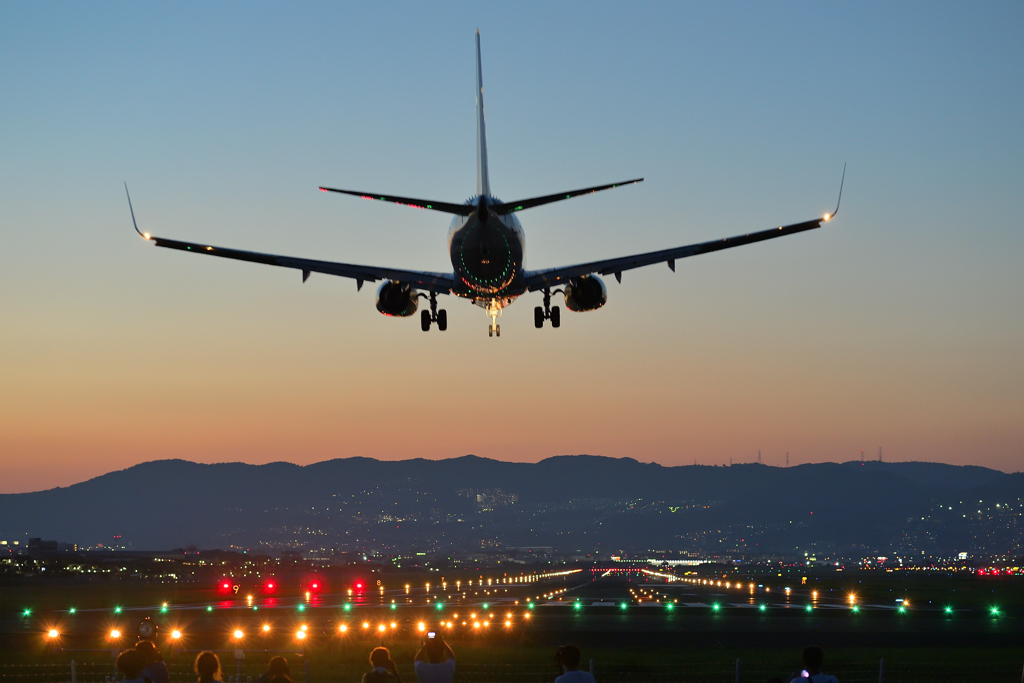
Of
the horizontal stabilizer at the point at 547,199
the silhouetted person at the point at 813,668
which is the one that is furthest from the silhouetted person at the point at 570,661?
the horizontal stabilizer at the point at 547,199

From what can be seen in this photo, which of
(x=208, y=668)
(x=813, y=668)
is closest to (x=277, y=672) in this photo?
(x=208, y=668)

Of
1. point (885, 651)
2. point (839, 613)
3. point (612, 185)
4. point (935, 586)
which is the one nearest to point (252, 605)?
point (839, 613)

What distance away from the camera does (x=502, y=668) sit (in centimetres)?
3847

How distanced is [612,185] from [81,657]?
98.0 feet

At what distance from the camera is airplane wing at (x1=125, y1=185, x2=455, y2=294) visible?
127 ft

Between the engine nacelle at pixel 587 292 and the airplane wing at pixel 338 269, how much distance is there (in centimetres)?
512

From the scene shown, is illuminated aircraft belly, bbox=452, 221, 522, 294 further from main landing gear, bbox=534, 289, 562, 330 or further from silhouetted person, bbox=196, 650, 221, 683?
silhouetted person, bbox=196, 650, 221, 683

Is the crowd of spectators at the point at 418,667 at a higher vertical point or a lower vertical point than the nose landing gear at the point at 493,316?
lower

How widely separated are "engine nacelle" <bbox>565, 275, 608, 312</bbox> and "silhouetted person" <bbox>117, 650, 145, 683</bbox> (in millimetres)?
29988

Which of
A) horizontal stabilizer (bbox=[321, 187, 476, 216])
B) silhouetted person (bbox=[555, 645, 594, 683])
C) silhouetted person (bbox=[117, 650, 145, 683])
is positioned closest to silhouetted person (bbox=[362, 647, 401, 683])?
silhouetted person (bbox=[555, 645, 594, 683])

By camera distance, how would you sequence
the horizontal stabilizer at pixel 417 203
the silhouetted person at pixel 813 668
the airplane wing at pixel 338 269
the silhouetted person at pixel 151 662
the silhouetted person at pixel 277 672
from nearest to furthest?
the silhouetted person at pixel 813 668 < the silhouetted person at pixel 277 672 < the silhouetted person at pixel 151 662 < the horizontal stabilizer at pixel 417 203 < the airplane wing at pixel 338 269

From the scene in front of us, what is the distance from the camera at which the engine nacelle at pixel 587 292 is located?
4156 centimetres

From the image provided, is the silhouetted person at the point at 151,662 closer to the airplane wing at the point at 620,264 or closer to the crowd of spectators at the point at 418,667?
the crowd of spectators at the point at 418,667

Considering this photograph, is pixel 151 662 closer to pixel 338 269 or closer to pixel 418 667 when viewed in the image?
pixel 418 667
